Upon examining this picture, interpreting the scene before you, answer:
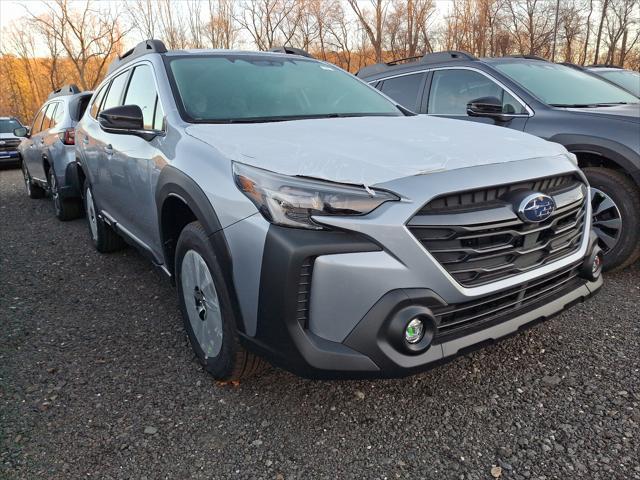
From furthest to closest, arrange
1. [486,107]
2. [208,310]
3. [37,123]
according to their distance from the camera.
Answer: [37,123]
[486,107]
[208,310]

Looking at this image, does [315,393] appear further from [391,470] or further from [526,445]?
[526,445]

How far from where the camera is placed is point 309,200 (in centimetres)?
177

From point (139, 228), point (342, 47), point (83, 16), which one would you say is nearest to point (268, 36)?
point (342, 47)

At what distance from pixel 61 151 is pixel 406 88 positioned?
→ 14.0ft

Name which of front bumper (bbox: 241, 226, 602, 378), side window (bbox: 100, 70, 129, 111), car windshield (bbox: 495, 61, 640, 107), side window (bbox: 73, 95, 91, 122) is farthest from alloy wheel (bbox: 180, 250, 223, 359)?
side window (bbox: 73, 95, 91, 122)

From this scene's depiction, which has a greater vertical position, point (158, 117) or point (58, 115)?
point (158, 117)

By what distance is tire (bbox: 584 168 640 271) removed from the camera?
349 cm

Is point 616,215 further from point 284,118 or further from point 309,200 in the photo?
point 309,200

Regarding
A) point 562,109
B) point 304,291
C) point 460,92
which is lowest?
point 304,291

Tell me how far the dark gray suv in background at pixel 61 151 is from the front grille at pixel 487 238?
5169mm

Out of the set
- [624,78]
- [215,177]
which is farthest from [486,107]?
[624,78]

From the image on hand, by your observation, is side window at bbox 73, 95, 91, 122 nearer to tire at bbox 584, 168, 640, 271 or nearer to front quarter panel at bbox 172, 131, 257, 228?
front quarter panel at bbox 172, 131, 257, 228

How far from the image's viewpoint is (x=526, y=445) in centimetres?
195

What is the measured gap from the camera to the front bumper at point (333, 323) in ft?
5.62
